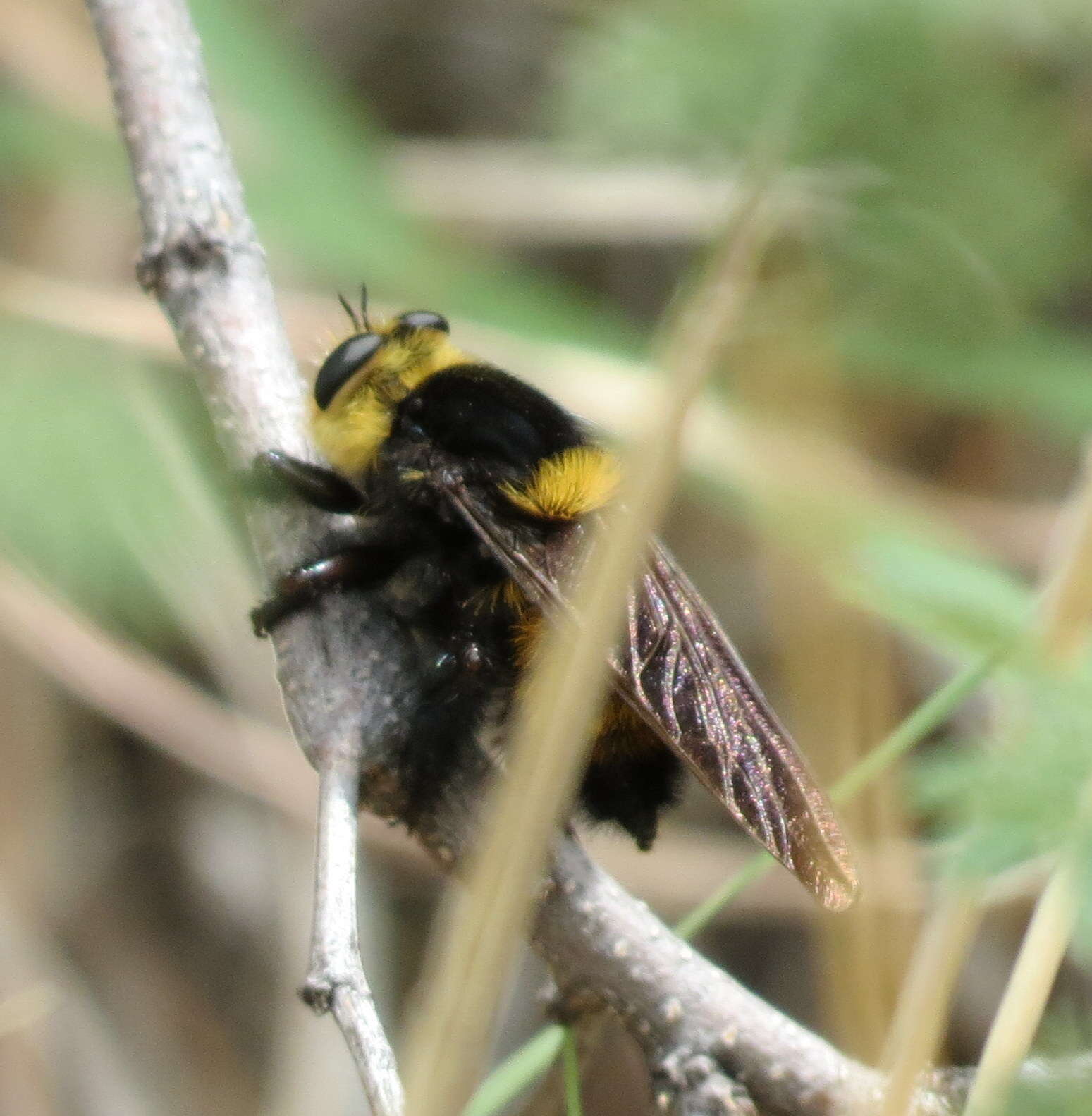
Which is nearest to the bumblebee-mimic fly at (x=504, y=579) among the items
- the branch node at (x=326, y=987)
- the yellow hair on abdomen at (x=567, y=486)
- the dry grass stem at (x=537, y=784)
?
the yellow hair on abdomen at (x=567, y=486)

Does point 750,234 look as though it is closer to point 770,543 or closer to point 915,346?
point 770,543

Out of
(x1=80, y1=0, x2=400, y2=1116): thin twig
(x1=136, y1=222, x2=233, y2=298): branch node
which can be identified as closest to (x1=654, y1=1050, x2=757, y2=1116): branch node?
(x1=80, y1=0, x2=400, y2=1116): thin twig

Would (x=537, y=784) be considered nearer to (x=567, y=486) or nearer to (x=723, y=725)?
(x=723, y=725)

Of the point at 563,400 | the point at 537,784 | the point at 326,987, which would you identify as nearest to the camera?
the point at 537,784

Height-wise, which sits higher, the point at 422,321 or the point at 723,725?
the point at 422,321

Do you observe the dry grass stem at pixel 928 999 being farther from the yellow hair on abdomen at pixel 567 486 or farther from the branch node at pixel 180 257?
the branch node at pixel 180 257

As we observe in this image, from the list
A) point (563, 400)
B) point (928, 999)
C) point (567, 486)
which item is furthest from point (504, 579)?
point (563, 400)

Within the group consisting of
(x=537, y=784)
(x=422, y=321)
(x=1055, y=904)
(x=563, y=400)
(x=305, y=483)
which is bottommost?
(x=537, y=784)
